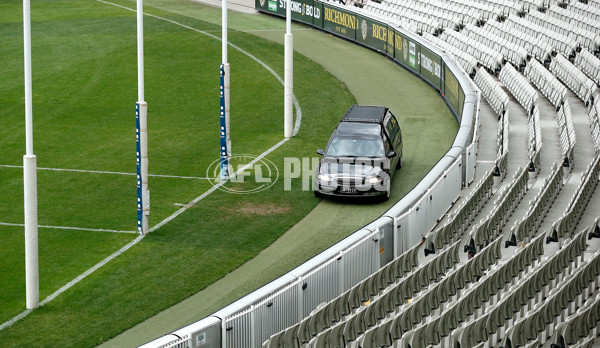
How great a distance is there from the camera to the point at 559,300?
55.3 ft

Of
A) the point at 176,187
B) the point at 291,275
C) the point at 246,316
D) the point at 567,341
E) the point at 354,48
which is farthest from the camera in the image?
the point at 354,48

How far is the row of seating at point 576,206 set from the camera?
20.6 m

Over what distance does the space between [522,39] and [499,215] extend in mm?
21145

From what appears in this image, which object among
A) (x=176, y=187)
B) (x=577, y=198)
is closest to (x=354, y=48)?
(x=176, y=187)

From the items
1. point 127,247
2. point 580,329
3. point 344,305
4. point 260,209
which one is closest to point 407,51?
point 260,209

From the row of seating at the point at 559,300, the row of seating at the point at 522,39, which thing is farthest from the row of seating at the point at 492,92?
the row of seating at the point at 559,300

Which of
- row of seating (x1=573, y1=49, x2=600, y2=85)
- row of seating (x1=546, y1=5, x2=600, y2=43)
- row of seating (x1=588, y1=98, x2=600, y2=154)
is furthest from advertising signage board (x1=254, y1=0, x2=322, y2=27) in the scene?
row of seating (x1=588, y1=98, x2=600, y2=154)

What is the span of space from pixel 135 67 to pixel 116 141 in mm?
11216

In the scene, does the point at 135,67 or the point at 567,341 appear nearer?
the point at 567,341

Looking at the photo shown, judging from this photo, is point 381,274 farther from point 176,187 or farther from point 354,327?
point 176,187

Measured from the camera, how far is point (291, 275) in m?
18.0

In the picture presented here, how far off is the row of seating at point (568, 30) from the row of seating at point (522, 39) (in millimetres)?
1174

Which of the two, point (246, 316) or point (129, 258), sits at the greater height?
point (246, 316)

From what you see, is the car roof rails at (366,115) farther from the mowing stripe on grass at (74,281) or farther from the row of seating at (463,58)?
the row of seating at (463,58)
